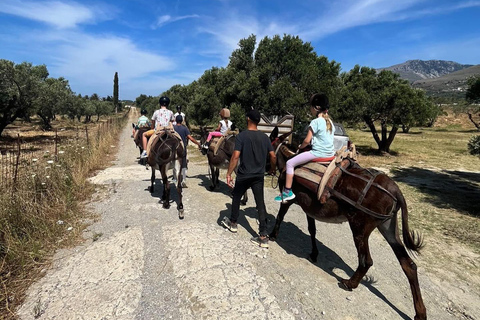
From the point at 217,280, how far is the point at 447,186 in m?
9.85

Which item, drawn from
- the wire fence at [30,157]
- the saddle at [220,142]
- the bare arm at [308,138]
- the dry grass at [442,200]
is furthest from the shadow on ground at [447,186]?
the wire fence at [30,157]

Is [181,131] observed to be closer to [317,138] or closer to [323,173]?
[317,138]

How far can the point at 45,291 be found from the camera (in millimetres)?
3277

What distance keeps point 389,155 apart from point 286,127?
861cm

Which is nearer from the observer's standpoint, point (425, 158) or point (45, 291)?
point (45, 291)

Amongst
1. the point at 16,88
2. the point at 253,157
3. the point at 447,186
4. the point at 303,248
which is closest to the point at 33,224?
the point at 253,157

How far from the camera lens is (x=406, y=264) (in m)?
3.29

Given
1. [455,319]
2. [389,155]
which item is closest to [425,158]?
[389,155]

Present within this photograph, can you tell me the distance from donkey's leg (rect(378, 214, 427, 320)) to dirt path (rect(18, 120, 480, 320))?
0.20 m

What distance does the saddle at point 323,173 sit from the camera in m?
3.78

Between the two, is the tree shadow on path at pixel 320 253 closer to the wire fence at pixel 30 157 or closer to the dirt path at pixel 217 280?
the dirt path at pixel 217 280

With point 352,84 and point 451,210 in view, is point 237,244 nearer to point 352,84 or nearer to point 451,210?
point 451,210

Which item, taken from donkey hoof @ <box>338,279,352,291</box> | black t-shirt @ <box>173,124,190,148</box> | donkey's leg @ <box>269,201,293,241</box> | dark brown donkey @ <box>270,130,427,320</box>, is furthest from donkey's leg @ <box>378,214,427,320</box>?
black t-shirt @ <box>173,124,190,148</box>

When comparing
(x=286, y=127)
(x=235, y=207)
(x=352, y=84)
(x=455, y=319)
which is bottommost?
(x=455, y=319)
